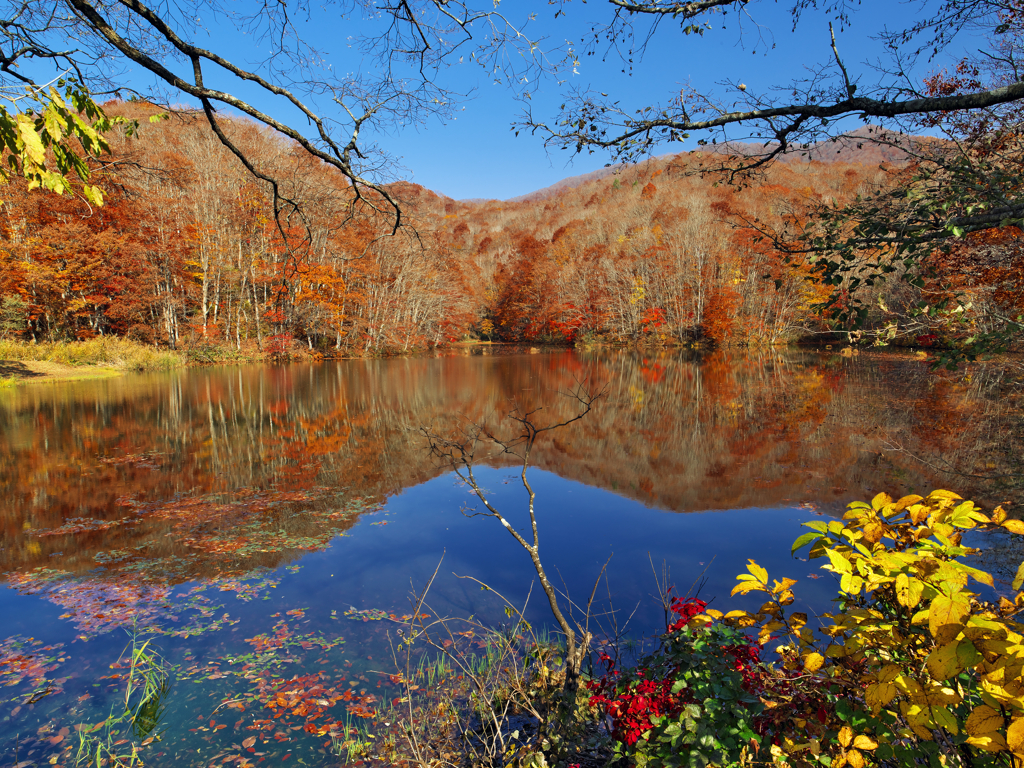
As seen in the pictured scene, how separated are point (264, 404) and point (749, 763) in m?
14.7

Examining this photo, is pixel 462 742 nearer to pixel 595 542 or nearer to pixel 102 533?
pixel 595 542

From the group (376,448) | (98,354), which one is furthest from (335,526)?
(98,354)

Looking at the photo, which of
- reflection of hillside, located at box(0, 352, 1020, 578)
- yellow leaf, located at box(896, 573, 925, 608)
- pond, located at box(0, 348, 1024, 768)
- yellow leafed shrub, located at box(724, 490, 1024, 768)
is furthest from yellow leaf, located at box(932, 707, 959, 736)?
reflection of hillside, located at box(0, 352, 1020, 578)

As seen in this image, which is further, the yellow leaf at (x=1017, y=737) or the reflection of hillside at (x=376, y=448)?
the reflection of hillside at (x=376, y=448)

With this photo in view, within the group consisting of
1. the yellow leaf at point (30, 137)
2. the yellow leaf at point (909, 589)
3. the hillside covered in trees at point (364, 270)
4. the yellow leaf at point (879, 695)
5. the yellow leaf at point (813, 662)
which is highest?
the hillside covered in trees at point (364, 270)

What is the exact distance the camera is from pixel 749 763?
5.03 feet

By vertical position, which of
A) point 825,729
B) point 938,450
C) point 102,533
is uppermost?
point 825,729

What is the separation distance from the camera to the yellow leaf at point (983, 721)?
3.28 ft

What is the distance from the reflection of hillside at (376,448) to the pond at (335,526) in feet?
0.21

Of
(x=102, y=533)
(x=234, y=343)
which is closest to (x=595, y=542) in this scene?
(x=102, y=533)

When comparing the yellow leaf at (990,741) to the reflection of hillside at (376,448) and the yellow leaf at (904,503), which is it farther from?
the reflection of hillside at (376,448)

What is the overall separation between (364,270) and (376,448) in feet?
80.0

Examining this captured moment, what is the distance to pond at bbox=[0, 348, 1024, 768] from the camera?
3062 mm

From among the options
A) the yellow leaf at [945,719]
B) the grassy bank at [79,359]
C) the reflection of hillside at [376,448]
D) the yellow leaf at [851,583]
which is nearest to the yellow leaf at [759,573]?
the yellow leaf at [851,583]
